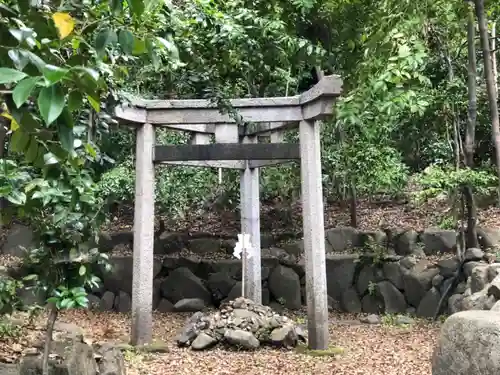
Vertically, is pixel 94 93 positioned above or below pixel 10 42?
below

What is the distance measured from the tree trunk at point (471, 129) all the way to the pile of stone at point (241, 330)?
2.88 meters

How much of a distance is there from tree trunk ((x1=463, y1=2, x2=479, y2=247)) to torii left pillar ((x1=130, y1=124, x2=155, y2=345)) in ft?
13.0

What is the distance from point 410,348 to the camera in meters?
5.73

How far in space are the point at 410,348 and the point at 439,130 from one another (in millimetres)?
4180

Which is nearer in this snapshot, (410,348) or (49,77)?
(49,77)

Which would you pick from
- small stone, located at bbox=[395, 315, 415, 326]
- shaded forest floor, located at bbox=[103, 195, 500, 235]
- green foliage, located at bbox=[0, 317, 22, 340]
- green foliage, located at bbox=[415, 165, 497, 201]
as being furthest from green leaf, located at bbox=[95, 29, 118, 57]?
shaded forest floor, located at bbox=[103, 195, 500, 235]

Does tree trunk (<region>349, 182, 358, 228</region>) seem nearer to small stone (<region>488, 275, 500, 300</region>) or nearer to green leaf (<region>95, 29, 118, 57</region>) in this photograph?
small stone (<region>488, 275, 500, 300</region>)

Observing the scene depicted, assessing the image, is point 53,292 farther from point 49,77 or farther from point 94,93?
point 49,77

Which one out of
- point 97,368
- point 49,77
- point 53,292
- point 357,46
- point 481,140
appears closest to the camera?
point 49,77

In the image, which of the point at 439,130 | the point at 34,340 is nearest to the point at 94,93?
the point at 34,340

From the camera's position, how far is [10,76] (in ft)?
2.74

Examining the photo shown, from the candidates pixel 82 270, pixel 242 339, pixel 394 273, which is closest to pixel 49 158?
pixel 82 270

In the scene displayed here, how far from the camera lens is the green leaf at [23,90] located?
32.7 inches

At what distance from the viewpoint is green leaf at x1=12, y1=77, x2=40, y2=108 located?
0.83m
